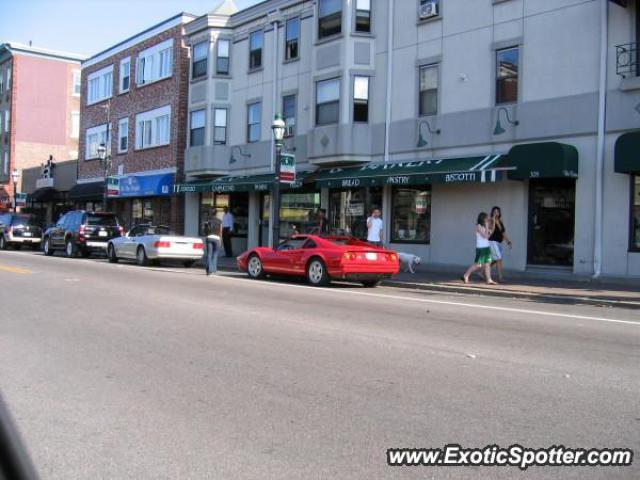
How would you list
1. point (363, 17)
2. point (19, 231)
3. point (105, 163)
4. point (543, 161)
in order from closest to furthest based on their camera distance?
point (543, 161)
point (363, 17)
point (19, 231)
point (105, 163)

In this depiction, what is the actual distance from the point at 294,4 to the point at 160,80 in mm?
9612

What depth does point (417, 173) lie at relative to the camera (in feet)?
59.3

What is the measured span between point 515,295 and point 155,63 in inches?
942

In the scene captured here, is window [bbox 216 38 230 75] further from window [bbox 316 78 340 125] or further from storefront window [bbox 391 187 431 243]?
storefront window [bbox 391 187 431 243]

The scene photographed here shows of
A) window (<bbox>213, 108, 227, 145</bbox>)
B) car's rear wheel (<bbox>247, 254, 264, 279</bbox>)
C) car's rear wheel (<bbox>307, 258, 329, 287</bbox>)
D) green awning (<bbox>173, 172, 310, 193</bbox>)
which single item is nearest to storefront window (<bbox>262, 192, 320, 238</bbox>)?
green awning (<bbox>173, 172, 310, 193</bbox>)

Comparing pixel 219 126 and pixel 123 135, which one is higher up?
pixel 123 135

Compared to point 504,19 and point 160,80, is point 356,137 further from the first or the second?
point 160,80

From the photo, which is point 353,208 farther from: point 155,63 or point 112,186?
A: point 155,63

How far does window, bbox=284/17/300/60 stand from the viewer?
2402 centimetres

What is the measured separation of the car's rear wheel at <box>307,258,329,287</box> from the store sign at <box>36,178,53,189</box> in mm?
32324

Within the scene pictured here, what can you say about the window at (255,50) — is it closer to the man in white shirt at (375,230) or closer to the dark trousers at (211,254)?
the man in white shirt at (375,230)

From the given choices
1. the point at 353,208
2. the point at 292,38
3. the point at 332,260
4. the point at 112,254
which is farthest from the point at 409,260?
the point at 292,38

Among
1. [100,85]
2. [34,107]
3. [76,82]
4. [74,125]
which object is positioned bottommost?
[100,85]

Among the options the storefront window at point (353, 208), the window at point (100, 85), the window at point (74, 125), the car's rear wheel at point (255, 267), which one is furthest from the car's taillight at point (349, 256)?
the window at point (74, 125)
